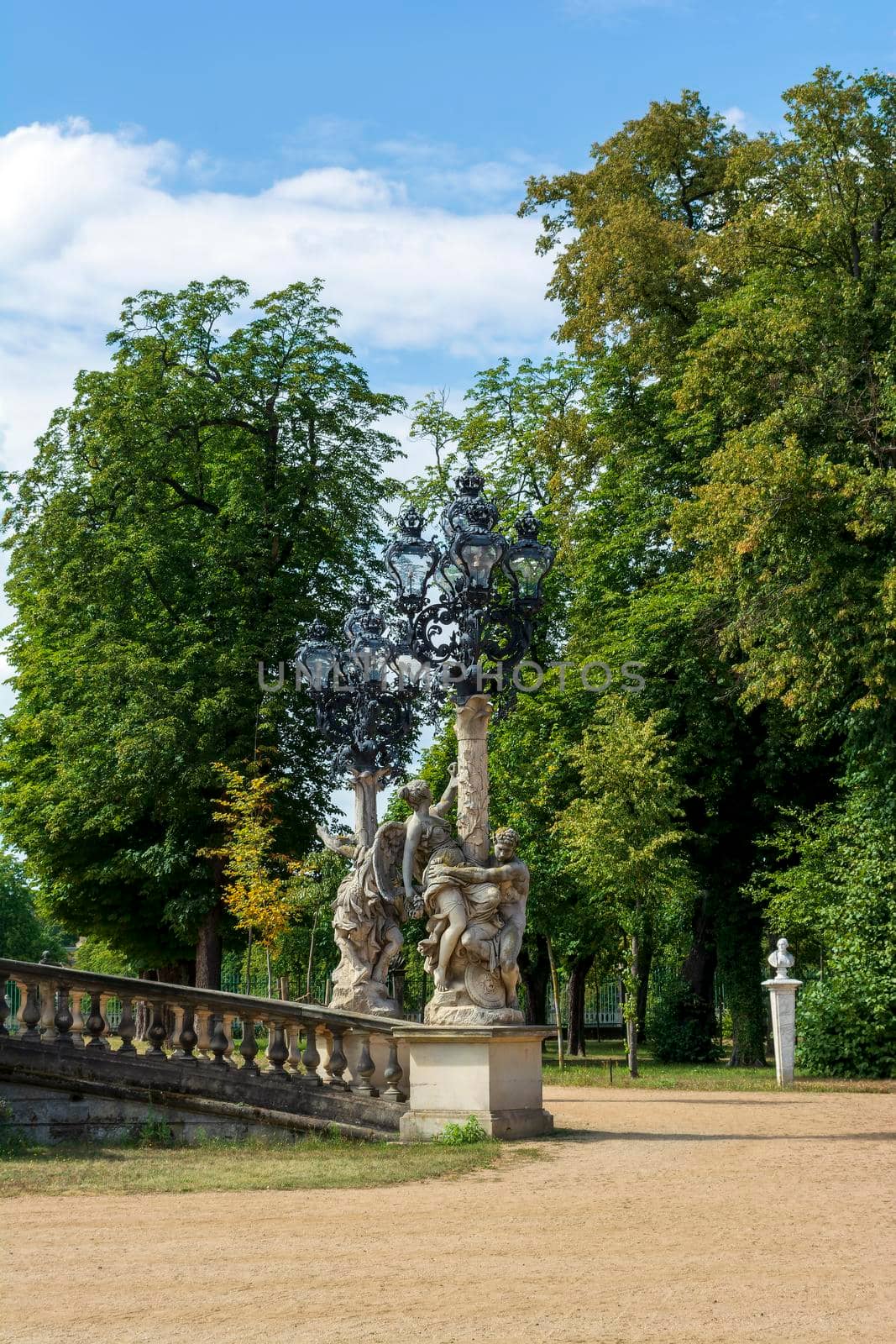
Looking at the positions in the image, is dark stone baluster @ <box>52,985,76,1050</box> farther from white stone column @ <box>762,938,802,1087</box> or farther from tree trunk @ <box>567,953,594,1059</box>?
tree trunk @ <box>567,953,594,1059</box>

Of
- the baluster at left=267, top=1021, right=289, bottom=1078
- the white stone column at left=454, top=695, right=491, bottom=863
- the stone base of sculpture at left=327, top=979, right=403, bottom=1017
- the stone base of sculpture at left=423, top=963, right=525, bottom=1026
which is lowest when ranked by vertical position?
the baluster at left=267, top=1021, right=289, bottom=1078

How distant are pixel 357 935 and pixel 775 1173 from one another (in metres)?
7.31

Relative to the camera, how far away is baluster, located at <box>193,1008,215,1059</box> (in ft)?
45.3

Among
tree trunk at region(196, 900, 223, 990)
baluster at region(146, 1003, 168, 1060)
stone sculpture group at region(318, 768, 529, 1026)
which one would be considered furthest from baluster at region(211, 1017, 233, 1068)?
tree trunk at region(196, 900, 223, 990)

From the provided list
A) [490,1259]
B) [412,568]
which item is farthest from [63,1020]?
[490,1259]

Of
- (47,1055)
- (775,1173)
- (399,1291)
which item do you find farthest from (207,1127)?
(399,1291)

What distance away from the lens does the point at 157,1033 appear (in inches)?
543

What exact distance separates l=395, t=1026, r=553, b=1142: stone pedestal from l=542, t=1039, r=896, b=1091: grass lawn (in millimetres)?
9032

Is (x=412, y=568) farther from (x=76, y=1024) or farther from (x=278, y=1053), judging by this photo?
(x=76, y=1024)

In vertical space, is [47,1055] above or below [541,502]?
below

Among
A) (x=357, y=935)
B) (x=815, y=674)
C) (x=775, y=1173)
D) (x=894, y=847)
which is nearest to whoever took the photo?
(x=775, y=1173)

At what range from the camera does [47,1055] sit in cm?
1309

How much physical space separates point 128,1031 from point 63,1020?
69 cm

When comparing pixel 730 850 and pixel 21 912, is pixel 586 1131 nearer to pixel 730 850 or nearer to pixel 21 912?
pixel 730 850
